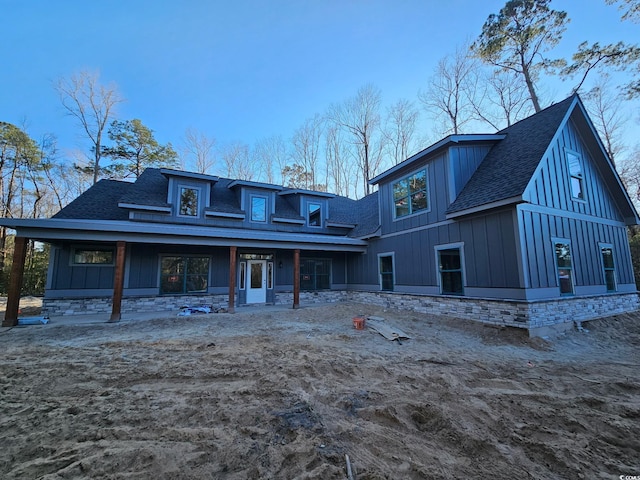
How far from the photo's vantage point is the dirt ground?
6.77 ft

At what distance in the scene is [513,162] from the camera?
25.8 ft

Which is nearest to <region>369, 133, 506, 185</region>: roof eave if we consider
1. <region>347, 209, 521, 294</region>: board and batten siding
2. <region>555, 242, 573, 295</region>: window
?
<region>347, 209, 521, 294</region>: board and batten siding

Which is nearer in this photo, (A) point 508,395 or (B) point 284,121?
(A) point 508,395

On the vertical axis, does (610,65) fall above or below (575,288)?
above

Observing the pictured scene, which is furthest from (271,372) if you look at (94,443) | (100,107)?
(100,107)

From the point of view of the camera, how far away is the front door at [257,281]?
462 inches

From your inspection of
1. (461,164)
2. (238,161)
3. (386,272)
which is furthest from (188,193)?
(238,161)

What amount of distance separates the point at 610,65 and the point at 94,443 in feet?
68.6

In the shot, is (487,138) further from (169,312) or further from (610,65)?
(169,312)

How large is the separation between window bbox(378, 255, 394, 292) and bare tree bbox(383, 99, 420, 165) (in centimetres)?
1224

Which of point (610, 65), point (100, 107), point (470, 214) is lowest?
point (470, 214)

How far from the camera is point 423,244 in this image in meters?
9.39

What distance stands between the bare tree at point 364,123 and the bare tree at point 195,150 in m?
10.3

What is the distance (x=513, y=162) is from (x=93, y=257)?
14.0 m
